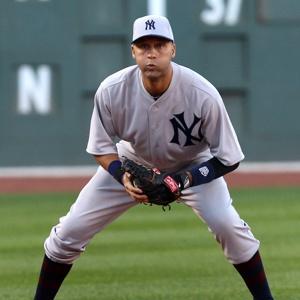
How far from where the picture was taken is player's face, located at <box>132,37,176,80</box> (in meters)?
5.73

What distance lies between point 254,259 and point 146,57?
1.18 meters

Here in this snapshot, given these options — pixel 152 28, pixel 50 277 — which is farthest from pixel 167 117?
pixel 50 277

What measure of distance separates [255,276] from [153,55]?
1.26 m

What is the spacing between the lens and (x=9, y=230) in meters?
10.3

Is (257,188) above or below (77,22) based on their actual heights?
below

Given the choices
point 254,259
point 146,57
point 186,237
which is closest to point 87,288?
point 254,259

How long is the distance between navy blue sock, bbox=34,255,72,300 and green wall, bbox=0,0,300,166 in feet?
27.1

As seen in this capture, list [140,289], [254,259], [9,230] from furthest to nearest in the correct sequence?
[9,230]
[140,289]
[254,259]

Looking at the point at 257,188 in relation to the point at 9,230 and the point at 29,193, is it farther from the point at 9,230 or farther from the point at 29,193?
the point at 9,230

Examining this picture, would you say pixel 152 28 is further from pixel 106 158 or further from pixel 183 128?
pixel 106 158

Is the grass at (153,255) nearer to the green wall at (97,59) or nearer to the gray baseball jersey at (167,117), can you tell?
the gray baseball jersey at (167,117)

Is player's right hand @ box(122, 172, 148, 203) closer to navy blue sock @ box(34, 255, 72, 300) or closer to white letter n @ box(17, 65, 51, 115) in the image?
navy blue sock @ box(34, 255, 72, 300)

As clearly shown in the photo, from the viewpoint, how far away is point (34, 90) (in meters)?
14.6

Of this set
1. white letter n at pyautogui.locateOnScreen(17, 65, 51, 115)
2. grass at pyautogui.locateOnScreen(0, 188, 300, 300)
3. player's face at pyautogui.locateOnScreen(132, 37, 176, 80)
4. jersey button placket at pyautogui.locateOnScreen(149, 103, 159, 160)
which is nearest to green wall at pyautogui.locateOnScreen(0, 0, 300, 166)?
white letter n at pyautogui.locateOnScreen(17, 65, 51, 115)
